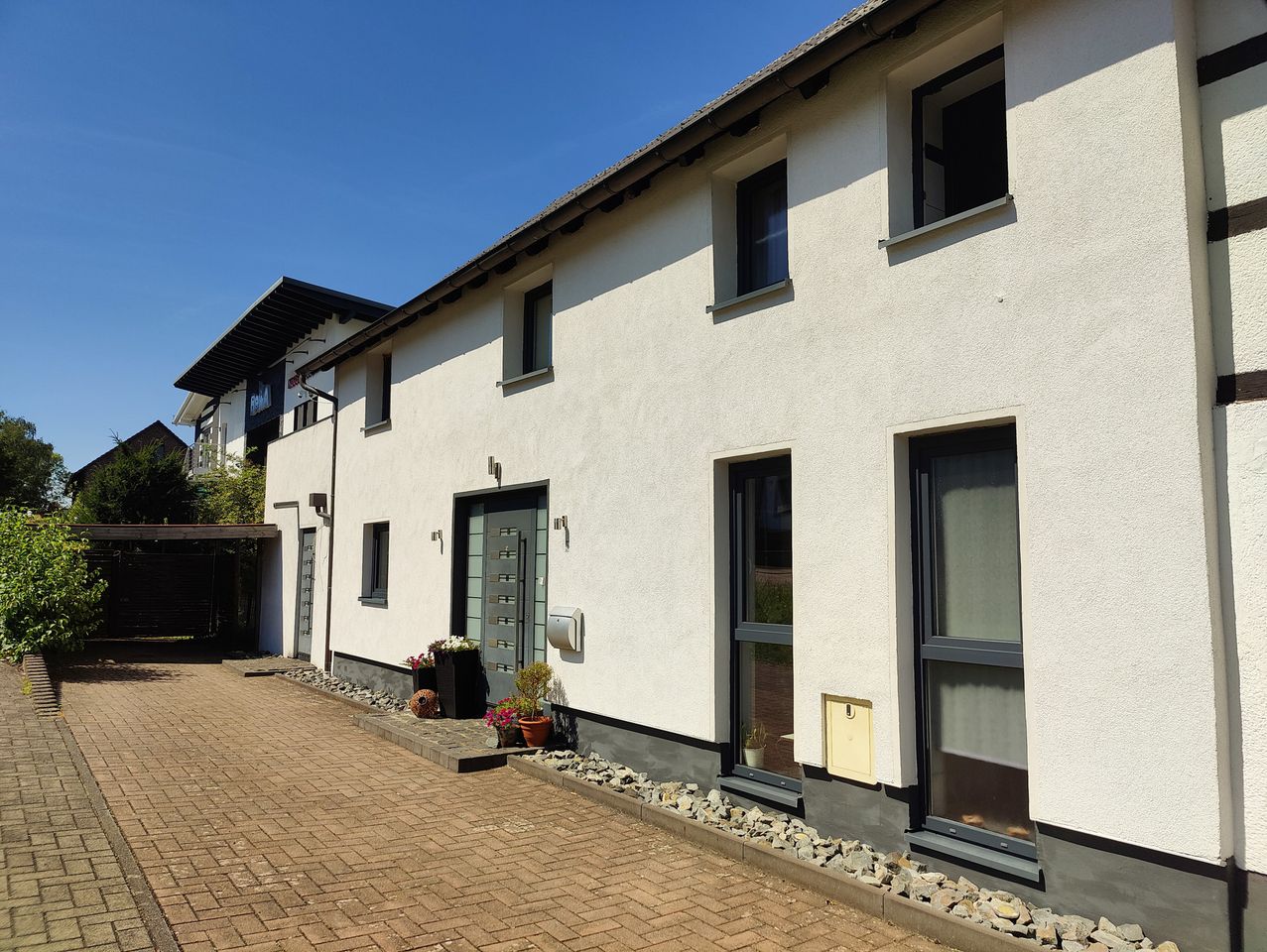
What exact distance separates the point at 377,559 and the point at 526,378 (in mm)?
5636

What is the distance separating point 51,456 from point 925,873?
55.3 meters

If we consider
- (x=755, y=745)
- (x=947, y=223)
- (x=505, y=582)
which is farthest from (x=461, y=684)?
(x=947, y=223)

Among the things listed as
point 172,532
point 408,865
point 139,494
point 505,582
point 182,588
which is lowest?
point 408,865

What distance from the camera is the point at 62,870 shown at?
4.73m

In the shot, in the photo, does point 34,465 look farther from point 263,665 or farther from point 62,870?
point 62,870

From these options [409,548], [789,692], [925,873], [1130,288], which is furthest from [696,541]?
[409,548]

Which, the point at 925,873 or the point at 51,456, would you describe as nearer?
the point at 925,873

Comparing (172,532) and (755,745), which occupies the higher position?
(172,532)

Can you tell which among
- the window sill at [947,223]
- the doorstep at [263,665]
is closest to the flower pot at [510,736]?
the window sill at [947,223]

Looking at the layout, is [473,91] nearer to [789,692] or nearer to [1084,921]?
[789,692]

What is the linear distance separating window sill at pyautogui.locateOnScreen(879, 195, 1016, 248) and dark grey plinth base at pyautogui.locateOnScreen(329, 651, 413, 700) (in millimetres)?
8698

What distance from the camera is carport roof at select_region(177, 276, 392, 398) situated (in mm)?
18547

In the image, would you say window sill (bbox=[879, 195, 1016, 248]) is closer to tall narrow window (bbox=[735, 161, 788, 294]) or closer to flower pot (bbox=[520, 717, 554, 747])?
tall narrow window (bbox=[735, 161, 788, 294])

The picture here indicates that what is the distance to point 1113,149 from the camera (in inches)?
167
